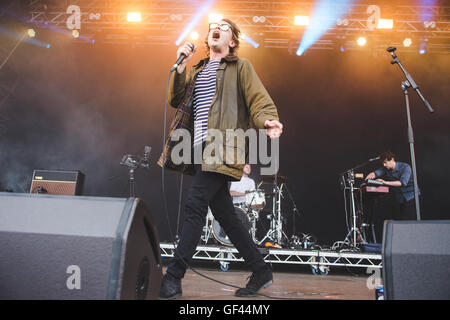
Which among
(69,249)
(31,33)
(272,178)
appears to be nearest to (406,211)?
(272,178)

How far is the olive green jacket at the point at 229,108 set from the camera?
6.13 ft

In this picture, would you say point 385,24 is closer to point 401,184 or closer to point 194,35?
point 401,184

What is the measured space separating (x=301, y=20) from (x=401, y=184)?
364 cm

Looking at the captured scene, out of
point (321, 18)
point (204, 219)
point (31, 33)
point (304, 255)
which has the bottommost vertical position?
A: point (304, 255)

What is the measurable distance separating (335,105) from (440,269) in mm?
6797

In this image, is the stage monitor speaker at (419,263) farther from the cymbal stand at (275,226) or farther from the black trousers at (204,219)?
the cymbal stand at (275,226)

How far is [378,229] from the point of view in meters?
6.98

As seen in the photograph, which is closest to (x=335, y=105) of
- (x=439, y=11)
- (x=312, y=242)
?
(x=439, y=11)

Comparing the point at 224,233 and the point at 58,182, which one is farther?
the point at 224,233

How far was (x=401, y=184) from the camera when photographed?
5.48 metres

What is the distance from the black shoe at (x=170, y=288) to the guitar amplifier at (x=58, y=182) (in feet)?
12.6

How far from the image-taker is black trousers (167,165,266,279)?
70.7 inches

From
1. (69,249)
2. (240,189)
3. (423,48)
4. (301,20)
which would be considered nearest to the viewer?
(69,249)

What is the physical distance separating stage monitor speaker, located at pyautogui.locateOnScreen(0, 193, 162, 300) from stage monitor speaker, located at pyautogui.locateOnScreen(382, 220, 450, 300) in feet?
2.75
